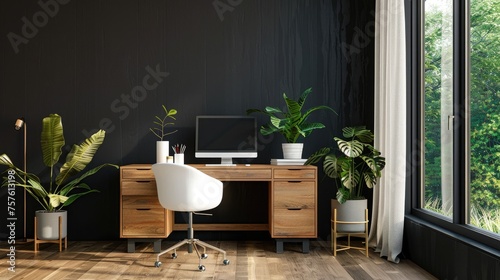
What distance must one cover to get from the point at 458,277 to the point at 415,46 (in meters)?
2.06

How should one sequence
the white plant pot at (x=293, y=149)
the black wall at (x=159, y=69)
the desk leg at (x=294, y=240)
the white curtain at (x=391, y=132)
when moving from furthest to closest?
1. the black wall at (x=159, y=69)
2. the white plant pot at (x=293, y=149)
3. the desk leg at (x=294, y=240)
4. the white curtain at (x=391, y=132)

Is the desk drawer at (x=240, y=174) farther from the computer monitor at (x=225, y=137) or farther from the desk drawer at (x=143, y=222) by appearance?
the desk drawer at (x=143, y=222)

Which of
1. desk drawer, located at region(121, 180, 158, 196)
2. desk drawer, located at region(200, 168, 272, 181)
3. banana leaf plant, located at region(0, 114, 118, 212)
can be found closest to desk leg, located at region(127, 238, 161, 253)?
desk drawer, located at region(121, 180, 158, 196)

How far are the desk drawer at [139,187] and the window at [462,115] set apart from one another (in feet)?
7.54

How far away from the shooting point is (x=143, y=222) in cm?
476

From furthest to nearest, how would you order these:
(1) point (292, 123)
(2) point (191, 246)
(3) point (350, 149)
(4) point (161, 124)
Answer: (4) point (161, 124)
(1) point (292, 123)
(2) point (191, 246)
(3) point (350, 149)

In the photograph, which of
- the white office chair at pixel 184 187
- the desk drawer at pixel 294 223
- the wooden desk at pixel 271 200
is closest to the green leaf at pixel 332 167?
the wooden desk at pixel 271 200

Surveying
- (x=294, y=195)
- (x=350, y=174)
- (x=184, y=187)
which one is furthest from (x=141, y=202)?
(x=350, y=174)

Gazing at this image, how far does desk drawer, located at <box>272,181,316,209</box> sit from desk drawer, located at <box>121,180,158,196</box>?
106 centimetres

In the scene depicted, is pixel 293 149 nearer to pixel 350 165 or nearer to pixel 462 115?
pixel 350 165

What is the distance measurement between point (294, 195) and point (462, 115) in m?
1.65

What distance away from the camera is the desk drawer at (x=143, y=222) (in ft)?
15.6

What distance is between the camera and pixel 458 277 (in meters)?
3.47

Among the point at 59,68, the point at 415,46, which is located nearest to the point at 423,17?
the point at 415,46
